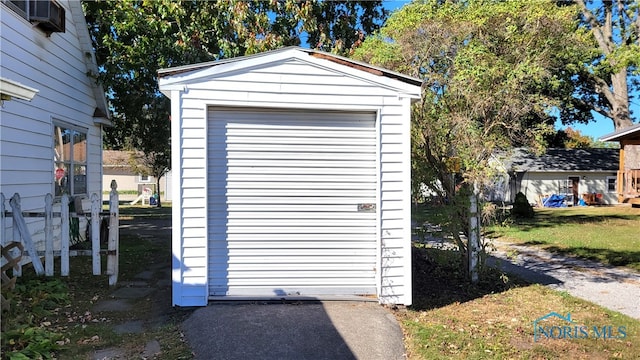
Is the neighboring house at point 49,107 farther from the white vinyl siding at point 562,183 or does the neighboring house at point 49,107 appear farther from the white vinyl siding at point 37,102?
the white vinyl siding at point 562,183

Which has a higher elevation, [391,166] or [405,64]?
[405,64]

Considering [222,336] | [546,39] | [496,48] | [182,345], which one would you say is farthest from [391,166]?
[546,39]

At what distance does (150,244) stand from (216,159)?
595 centimetres

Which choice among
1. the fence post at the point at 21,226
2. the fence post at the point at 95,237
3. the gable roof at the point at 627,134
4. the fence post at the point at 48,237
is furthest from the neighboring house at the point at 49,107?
the gable roof at the point at 627,134

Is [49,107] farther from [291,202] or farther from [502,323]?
[502,323]

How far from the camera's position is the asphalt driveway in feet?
12.4

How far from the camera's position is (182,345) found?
3.90 m

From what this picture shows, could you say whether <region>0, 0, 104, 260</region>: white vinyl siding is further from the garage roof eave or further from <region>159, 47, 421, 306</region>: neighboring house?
<region>159, 47, 421, 306</region>: neighboring house

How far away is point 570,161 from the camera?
2941 centimetres

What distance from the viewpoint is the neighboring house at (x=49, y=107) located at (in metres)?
6.36

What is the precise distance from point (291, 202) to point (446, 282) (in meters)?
2.93

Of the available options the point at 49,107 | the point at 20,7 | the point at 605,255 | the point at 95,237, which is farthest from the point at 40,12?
the point at 605,255

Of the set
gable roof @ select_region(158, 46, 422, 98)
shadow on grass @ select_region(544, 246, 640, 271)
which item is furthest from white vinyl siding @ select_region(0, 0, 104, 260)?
shadow on grass @ select_region(544, 246, 640, 271)

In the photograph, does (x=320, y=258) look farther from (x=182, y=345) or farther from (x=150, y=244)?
(x=150, y=244)
